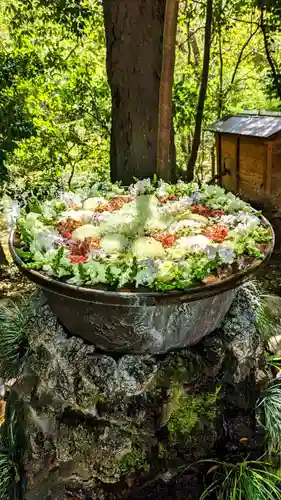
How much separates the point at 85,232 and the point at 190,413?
1.07 m

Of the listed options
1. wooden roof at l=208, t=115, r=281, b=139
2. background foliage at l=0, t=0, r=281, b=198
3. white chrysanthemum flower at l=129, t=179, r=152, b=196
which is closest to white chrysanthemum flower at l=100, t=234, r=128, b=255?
white chrysanthemum flower at l=129, t=179, r=152, b=196

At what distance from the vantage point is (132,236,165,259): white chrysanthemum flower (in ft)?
6.23

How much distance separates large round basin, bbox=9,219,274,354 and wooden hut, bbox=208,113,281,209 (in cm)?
295

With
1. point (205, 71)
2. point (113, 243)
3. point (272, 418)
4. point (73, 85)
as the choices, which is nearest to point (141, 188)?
point (113, 243)

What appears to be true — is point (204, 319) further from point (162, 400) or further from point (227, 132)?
point (227, 132)

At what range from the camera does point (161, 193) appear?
8.82ft

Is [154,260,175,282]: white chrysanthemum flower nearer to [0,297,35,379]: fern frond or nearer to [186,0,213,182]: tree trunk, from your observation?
[0,297,35,379]: fern frond

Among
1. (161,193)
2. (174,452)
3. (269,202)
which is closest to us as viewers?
(174,452)

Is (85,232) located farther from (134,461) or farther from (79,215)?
(134,461)

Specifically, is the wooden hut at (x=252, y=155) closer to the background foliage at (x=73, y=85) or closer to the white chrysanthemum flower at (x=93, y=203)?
the background foliage at (x=73, y=85)

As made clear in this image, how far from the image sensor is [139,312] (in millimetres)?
1857

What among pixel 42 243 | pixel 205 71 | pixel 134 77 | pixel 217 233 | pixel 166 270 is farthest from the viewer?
pixel 205 71

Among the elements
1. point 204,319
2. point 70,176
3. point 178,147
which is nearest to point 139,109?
point 204,319

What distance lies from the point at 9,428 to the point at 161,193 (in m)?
1.63
